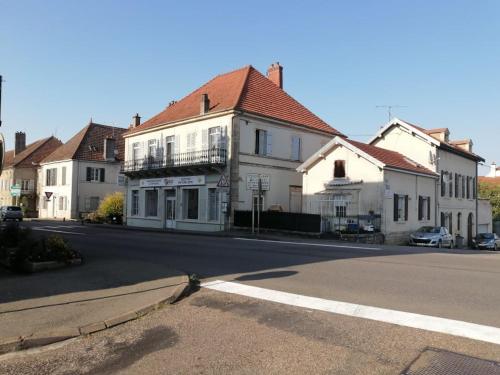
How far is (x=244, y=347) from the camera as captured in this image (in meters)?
5.27

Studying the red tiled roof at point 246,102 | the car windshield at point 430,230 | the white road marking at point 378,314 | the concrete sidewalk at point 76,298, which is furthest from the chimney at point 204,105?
the white road marking at point 378,314

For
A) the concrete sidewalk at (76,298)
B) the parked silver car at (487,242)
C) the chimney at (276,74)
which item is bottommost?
the parked silver car at (487,242)

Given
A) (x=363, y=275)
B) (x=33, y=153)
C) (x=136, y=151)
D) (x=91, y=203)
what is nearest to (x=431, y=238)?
(x=363, y=275)

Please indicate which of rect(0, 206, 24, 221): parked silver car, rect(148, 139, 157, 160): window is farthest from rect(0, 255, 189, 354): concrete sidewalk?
rect(0, 206, 24, 221): parked silver car

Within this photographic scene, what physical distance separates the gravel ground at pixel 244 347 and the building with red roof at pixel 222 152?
18848mm

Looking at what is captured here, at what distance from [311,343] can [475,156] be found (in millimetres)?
37482

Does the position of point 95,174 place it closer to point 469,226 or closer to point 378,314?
point 469,226

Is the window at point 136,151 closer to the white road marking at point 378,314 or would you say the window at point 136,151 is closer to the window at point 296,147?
the window at point 296,147

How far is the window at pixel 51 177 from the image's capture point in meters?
51.4

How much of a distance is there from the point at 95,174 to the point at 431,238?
117ft

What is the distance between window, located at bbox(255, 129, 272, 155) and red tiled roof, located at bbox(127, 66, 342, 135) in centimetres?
119

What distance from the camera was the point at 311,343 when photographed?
5.36m

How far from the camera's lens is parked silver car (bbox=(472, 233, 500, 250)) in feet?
106

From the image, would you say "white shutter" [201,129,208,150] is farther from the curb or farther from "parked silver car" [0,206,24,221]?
"parked silver car" [0,206,24,221]
